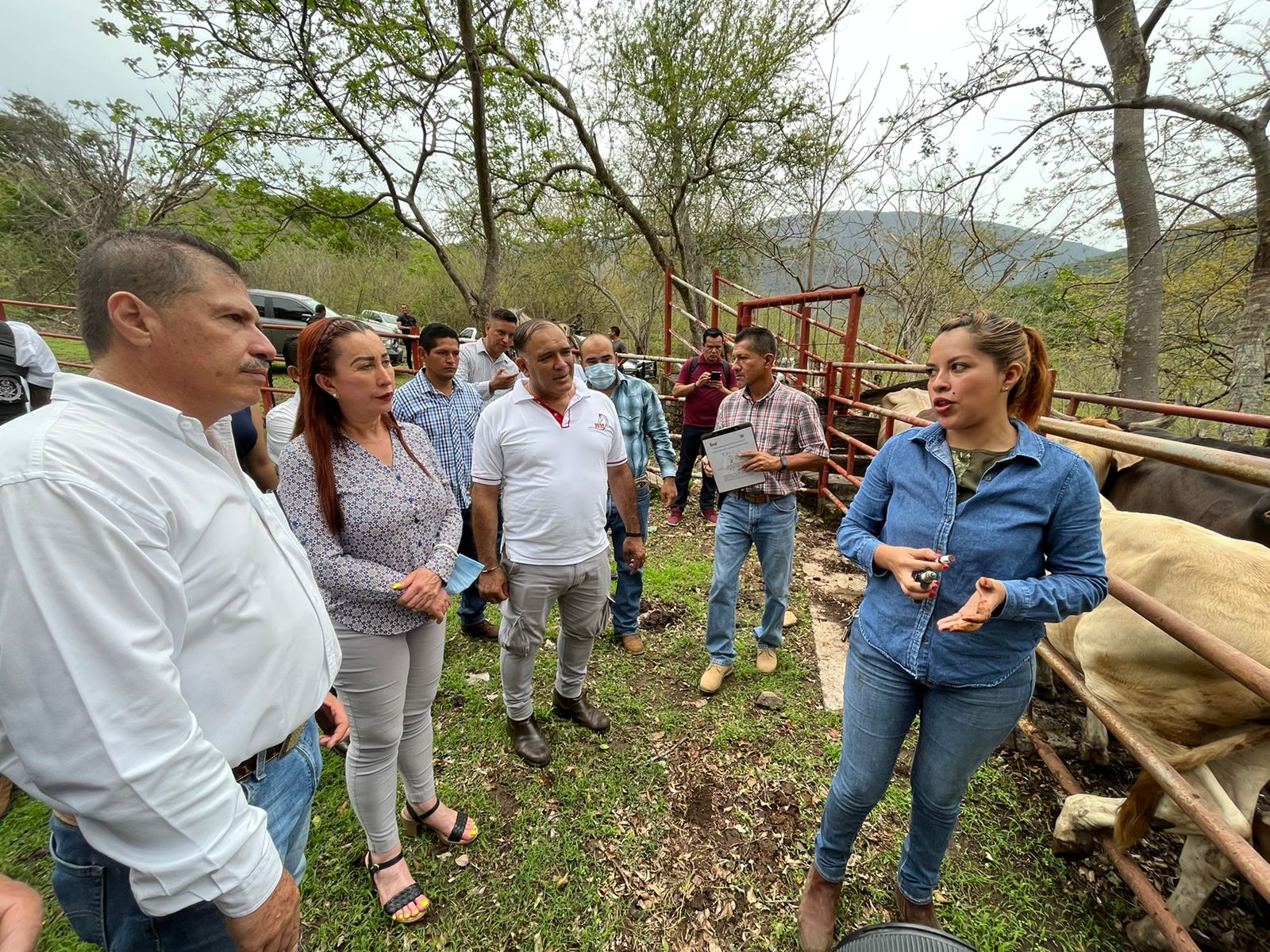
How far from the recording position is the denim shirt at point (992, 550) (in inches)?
54.1

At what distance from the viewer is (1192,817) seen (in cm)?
149

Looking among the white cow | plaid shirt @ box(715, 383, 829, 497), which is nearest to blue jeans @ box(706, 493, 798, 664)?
plaid shirt @ box(715, 383, 829, 497)

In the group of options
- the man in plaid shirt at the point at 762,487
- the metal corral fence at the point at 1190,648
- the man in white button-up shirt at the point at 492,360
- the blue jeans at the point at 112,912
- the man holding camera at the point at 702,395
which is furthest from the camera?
the man holding camera at the point at 702,395

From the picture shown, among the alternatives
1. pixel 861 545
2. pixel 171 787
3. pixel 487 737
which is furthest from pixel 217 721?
pixel 487 737

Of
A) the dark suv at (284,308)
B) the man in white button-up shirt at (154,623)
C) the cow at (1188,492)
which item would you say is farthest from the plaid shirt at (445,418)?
the dark suv at (284,308)

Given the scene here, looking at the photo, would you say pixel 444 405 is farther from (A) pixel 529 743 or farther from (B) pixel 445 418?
(A) pixel 529 743

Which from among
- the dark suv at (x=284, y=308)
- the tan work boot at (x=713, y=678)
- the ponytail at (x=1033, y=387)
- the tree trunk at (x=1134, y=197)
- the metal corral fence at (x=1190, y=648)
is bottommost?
the tan work boot at (x=713, y=678)

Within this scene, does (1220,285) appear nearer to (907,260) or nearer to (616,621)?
(907,260)

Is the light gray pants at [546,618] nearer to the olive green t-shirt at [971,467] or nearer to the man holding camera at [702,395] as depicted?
the olive green t-shirt at [971,467]

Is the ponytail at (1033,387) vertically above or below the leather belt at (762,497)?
above

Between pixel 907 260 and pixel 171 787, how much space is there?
13.2 meters

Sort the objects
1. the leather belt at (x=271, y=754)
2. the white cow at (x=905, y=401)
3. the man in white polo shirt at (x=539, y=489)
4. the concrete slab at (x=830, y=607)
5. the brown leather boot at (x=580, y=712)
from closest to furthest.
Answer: the leather belt at (x=271, y=754) → the man in white polo shirt at (x=539, y=489) → the brown leather boot at (x=580, y=712) → the concrete slab at (x=830, y=607) → the white cow at (x=905, y=401)

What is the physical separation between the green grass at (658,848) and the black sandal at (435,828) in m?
0.04

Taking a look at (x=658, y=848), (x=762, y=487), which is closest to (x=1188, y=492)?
(x=762, y=487)
